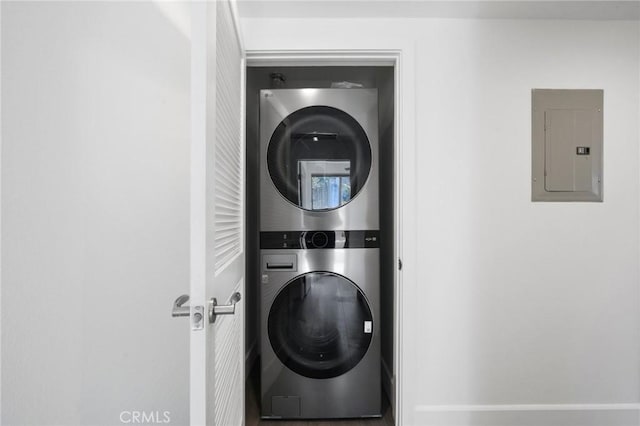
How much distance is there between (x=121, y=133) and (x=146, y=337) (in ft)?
2.60

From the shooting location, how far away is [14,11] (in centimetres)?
111

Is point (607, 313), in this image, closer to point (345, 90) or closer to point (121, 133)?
point (345, 90)

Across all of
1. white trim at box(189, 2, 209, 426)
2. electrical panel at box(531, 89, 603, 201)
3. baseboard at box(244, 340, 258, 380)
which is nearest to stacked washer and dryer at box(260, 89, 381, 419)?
baseboard at box(244, 340, 258, 380)

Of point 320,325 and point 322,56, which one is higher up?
point 322,56

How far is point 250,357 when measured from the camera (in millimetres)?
2473

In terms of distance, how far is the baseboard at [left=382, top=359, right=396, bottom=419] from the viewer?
2.00 meters

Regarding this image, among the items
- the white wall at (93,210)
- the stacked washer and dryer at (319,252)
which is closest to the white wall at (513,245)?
the stacked washer and dryer at (319,252)

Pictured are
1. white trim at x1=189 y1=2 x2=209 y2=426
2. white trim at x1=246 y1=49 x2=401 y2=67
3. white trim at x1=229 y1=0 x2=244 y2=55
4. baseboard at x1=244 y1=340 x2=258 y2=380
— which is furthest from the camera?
baseboard at x1=244 y1=340 x2=258 y2=380

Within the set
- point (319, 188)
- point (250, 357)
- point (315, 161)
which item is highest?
point (315, 161)

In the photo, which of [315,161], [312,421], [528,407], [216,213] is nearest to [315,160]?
[315,161]

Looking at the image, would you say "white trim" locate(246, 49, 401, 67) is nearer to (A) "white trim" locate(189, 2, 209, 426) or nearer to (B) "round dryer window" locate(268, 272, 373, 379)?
(A) "white trim" locate(189, 2, 209, 426)

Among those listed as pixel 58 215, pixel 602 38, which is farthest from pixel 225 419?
pixel 602 38

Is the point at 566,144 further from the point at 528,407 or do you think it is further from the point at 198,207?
the point at 198,207

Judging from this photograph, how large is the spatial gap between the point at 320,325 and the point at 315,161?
880mm
